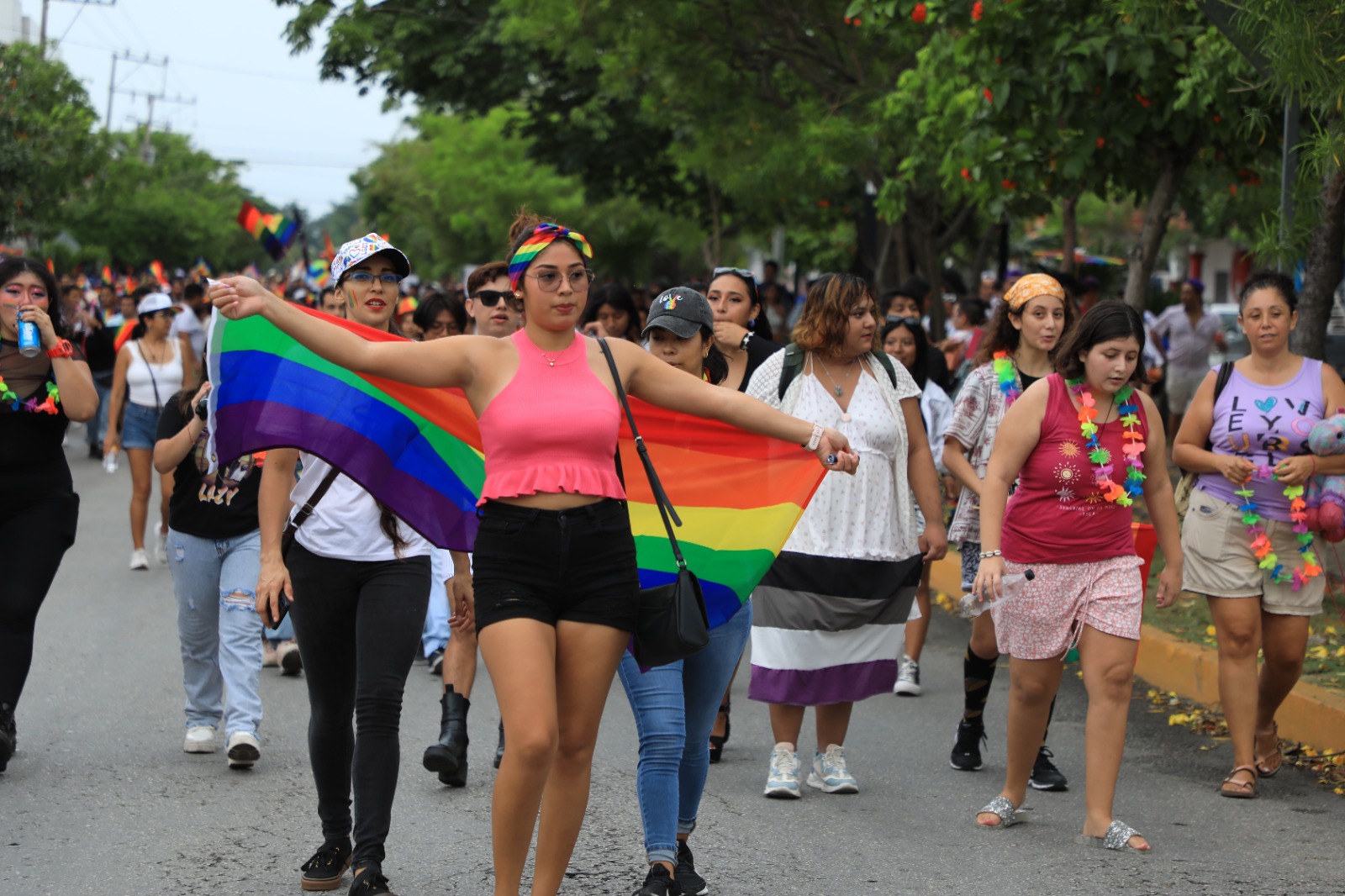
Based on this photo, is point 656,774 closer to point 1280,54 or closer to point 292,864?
point 292,864

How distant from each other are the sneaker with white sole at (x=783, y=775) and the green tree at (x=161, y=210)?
31251mm

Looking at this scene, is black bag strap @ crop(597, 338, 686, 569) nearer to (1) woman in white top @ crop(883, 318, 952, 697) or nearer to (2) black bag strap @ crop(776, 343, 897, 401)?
(2) black bag strap @ crop(776, 343, 897, 401)

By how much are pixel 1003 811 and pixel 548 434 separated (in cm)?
269

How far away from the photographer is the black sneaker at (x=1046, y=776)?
257 inches

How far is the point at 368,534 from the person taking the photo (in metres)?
5.06

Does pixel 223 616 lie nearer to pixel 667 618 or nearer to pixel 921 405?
pixel 667 618

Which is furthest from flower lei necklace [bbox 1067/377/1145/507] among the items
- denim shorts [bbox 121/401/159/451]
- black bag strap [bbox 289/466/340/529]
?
denim shorts [bbox 121/401/159/451]

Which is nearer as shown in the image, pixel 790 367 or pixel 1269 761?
pixel 790 367

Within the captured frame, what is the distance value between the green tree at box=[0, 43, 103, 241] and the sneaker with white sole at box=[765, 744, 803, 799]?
26.2 m

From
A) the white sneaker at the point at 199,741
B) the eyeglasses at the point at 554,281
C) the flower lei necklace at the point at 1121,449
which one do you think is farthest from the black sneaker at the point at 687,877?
the white sneaker at the point at 199,741

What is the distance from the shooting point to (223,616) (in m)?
6.90

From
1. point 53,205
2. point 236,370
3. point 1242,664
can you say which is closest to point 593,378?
point 236,370

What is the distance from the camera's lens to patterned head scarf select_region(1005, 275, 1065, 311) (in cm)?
671

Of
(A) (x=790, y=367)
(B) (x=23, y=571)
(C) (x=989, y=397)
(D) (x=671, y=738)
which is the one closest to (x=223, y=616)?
(B) (x=23, y=571)
